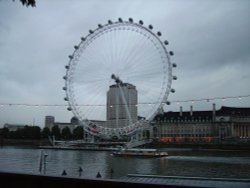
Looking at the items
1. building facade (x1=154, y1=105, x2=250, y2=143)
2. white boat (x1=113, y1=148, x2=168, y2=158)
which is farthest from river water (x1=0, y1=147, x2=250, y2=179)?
building facade (x1=154, y1=105, x2=250, y2=143)

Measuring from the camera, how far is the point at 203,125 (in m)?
119

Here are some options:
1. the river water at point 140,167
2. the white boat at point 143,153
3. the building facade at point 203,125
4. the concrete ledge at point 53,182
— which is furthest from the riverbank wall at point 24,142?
the concrete ledge at point 53,182

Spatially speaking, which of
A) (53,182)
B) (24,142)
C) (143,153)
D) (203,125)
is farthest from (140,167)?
(203,125)

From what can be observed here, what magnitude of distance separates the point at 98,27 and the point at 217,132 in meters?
79.1

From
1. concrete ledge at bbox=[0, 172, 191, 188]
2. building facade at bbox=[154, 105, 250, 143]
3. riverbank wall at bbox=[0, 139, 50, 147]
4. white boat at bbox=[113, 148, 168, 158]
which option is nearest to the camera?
concrete ledge at bbox=[0, 172, 191, 188]

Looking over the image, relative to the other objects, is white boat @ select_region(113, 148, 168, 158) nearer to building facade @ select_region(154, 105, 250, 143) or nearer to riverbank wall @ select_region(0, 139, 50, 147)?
riverbank wall @ select_region(0, 139, 50, 147)

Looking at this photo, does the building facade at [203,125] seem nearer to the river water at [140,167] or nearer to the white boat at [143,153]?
the white boat at [143,153]

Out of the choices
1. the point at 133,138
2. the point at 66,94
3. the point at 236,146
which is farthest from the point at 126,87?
the point at 236,146

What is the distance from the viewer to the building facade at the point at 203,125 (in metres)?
113

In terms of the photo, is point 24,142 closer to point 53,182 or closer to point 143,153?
point 143,153

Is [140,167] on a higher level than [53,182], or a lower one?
lower

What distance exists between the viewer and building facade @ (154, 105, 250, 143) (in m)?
113

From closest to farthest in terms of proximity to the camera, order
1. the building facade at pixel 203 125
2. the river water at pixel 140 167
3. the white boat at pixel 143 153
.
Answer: the river water at pixel 140 167 → the white boat at pixel 143 153 → the building facade at pixel 203 125

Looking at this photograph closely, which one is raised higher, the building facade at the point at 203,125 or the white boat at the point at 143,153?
the building facade at the point at 203,125
